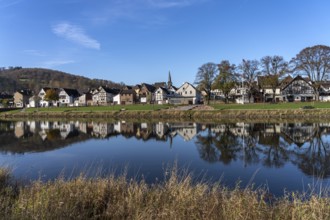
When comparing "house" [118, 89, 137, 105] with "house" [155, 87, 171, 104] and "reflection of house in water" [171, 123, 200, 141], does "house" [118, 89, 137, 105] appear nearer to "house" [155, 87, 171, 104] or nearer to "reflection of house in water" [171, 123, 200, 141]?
"house" [155, 87, 171, 104]

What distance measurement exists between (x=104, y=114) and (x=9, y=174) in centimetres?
5955

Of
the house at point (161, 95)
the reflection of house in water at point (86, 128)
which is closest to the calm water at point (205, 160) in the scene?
the reflection of house in water at point (86, 128)

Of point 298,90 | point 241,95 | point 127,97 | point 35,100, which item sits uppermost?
point 298,90

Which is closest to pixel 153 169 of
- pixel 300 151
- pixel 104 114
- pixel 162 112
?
pixel 300 151

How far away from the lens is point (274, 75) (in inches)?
2918

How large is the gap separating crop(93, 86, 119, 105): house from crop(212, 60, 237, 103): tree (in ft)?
167

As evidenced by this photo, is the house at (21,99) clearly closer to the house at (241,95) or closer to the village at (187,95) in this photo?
the village at (187,95)

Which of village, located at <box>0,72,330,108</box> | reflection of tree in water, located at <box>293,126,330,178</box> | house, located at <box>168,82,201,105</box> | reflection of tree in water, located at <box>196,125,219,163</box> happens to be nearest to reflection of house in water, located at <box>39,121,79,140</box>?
reflection of tree in water, located at <box>196,125,219,163</box>

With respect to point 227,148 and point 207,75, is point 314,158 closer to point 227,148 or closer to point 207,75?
point 227,148

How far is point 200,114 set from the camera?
199ft

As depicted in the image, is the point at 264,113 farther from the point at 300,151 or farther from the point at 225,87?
the point at 300,151

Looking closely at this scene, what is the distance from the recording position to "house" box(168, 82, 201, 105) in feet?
324

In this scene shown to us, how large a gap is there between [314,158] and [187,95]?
83060 millimetres

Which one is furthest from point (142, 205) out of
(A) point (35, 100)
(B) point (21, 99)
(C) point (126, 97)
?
(B) point (21, 99)
